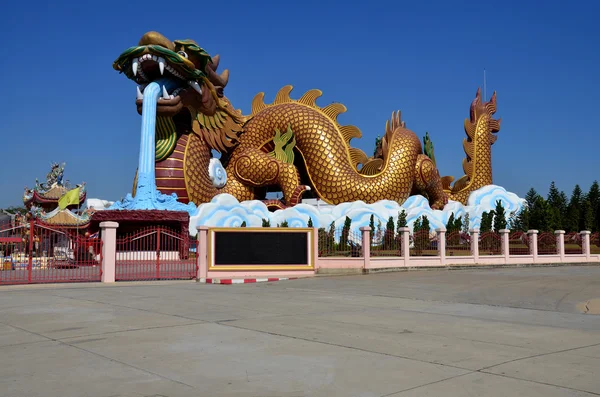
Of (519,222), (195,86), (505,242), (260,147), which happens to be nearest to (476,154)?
(519,222)

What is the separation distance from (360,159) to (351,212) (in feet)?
12.6

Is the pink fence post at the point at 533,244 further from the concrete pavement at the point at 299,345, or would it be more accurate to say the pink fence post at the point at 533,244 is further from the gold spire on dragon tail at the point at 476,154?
the gold spire on dragon tail at the point at 476,154

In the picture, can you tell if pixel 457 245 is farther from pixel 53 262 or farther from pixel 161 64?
pixel 161 64

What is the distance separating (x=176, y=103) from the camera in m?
26.2

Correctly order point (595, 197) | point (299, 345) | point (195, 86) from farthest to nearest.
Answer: point (595, 197) < point (195, 86) < point (299, 345)

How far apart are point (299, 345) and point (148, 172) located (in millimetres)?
20793

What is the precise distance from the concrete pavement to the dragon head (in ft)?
53.6

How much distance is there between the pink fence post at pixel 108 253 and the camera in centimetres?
1399

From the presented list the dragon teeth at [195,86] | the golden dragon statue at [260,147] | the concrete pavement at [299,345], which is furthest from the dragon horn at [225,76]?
the concrete pavement at [299,345]

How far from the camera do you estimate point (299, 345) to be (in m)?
5.53

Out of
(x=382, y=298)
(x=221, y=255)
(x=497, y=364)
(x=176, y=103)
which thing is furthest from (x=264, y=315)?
(x=176, y=103)

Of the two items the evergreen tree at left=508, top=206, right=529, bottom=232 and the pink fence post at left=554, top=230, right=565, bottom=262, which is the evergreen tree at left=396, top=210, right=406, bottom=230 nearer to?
the pink fence post at left=554, top=230, right=565, bottom=262

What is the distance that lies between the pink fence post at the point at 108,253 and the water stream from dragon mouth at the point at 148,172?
1045 centimetres

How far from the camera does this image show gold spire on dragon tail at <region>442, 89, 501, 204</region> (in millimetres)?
36938
